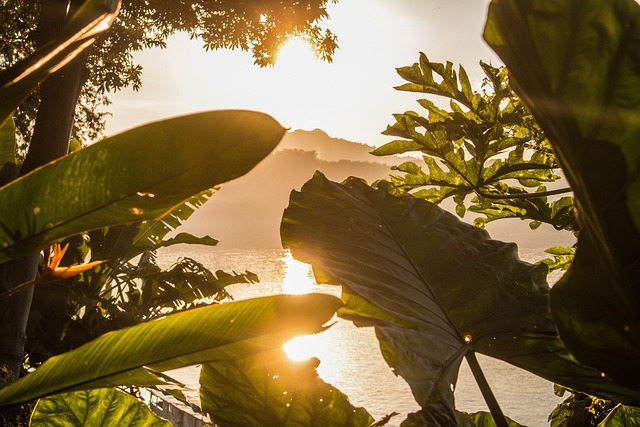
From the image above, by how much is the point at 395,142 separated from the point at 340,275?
3.15 ft

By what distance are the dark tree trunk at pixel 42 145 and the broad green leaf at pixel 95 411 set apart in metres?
3.77

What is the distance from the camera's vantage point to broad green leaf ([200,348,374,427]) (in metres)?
0.66

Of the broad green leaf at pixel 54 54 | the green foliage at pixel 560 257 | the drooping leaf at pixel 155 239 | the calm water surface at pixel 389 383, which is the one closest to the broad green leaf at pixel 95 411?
the broad green leaf at pixel 54 54

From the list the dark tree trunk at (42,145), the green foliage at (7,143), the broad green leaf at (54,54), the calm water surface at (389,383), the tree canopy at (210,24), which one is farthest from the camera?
the calm water surface at (389,383)

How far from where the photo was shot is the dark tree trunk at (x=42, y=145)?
4.47 metres

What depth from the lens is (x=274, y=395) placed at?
67 cm

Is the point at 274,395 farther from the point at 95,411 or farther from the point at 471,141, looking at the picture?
the point at 471,141

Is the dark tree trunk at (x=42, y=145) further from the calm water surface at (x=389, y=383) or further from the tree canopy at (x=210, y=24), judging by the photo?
the calm water surface at (x=389, y=383)

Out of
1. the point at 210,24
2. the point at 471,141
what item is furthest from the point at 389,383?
the point at 471,141

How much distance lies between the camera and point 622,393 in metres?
0.54

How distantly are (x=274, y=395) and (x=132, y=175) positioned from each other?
323 mm

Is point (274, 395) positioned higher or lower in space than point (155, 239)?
lower

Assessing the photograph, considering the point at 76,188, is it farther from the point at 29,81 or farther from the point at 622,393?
the point at 622,393

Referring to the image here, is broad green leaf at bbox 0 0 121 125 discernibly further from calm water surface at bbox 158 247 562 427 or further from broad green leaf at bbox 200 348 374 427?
calm water surface at bbox 158 247 562 427
